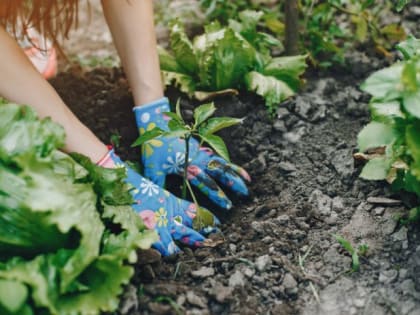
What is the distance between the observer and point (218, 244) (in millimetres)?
1833

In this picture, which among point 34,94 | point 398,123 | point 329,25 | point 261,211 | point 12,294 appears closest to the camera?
point 12,294

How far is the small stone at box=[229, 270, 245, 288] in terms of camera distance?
65.6 inches

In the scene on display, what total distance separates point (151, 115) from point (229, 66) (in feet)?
1.08

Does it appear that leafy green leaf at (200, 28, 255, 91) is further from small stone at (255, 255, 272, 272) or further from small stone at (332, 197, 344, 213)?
small stone at (255, 255, 272, 272)

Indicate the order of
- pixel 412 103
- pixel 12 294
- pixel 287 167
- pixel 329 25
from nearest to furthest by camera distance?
pixel 12 294 < pixel 412 103 < pixel 287 167 < pixel 329 25

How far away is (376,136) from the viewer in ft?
5.13

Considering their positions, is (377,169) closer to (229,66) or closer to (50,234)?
(229,66)

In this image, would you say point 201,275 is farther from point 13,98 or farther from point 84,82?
point 84,82

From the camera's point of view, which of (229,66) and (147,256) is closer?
(147,256)

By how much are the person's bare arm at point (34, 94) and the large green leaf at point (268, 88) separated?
1.95ft

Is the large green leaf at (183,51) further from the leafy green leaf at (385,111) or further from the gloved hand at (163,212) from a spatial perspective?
the leafy green leaf at (385,111)

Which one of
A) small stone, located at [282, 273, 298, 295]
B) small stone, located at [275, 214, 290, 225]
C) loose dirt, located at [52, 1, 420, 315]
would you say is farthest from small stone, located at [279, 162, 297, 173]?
small stone, located at [282, 273, 298, 295]

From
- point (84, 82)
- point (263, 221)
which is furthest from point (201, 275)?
point (84, 82)

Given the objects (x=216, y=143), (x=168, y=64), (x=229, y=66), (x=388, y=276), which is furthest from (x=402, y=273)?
(x=168, y=64)
